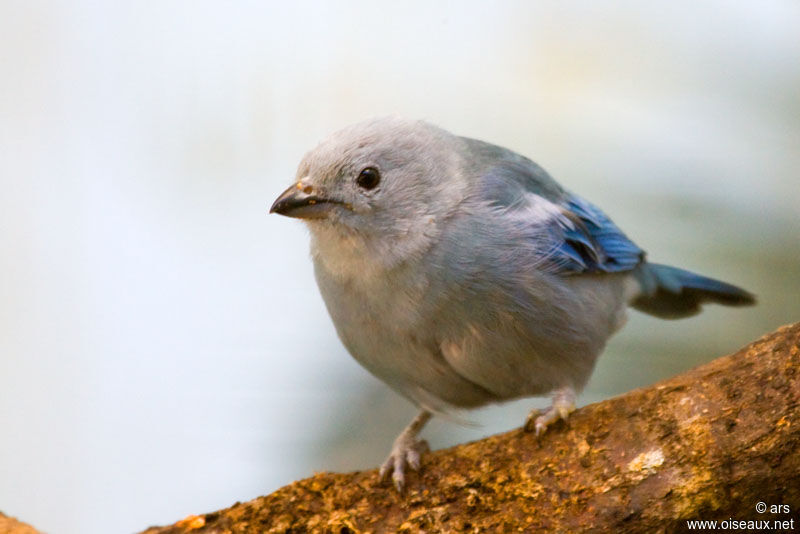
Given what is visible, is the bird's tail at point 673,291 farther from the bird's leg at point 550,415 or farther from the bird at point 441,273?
the bird's leg at point 550,415

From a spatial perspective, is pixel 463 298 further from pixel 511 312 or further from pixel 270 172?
pixel 270 172

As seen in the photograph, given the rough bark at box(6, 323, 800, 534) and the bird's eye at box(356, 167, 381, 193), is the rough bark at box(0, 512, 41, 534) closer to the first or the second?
the rough bark at box(6, 323, 800, 534)

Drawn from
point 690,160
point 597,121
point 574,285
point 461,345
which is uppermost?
point 597,121

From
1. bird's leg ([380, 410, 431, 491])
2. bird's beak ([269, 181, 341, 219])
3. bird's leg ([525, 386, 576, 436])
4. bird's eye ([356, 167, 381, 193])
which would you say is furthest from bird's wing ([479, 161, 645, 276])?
bird's leg ([380, 410, 431, 491])

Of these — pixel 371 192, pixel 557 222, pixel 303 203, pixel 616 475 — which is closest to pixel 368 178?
pixel 371 192

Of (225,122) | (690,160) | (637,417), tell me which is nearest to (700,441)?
(637,417)

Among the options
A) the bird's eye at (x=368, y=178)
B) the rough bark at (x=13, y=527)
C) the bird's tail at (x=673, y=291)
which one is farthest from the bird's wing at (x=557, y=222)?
the rough bark at (x=13, y=527)
